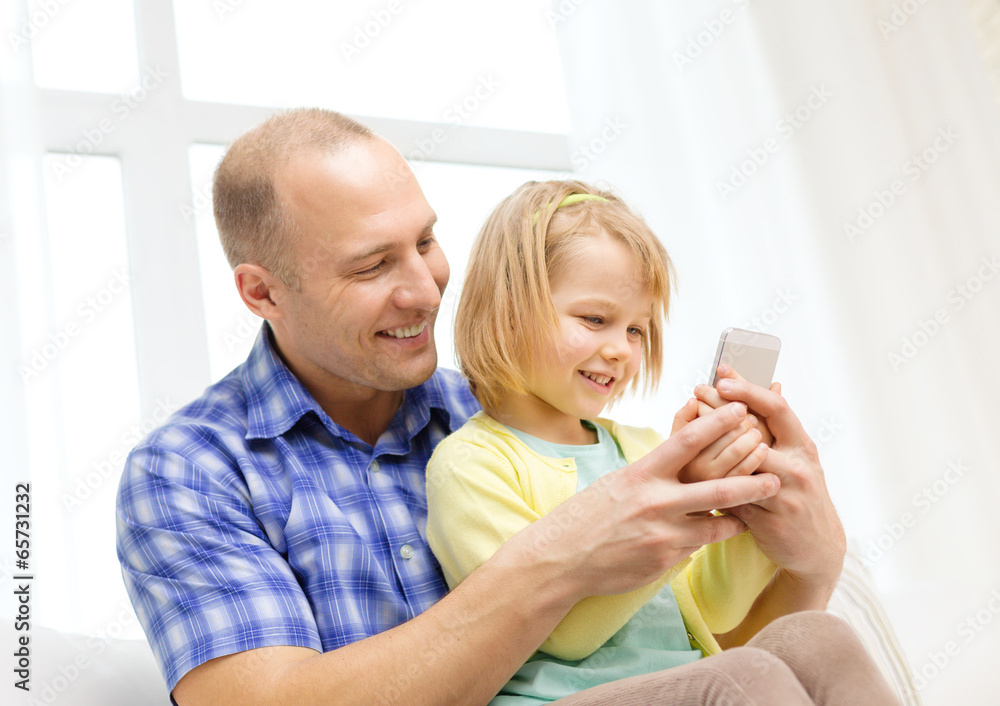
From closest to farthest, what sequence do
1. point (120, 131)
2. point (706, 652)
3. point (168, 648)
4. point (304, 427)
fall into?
point (168, 648) < point (706, 652) < point (304, 427) < point (120, 131)

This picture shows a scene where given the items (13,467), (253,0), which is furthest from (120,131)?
(13,467)

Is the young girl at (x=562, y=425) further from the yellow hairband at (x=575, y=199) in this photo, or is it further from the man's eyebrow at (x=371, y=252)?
the man's eyebrow at (x=371, y=252)

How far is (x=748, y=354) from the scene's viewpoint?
4.01 feet

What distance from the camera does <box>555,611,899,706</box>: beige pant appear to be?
36.3 inches

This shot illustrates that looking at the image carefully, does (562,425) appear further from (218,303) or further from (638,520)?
(218,303)

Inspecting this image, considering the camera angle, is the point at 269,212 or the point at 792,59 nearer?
the point at 269,212

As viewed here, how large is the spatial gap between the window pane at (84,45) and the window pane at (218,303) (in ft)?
1.22

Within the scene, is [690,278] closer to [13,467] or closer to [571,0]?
[571,0]

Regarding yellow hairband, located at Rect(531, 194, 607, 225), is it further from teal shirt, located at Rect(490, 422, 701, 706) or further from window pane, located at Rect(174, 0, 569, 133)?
window pane, located at Rect(174, 0, 569, 133)

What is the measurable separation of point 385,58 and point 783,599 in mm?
2262

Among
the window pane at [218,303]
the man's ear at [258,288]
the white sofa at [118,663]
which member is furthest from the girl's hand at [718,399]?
the window pane at [218,303]

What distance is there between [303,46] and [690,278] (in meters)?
1.51

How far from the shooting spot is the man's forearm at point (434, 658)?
3.58 ft

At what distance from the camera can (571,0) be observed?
3.30 metres
